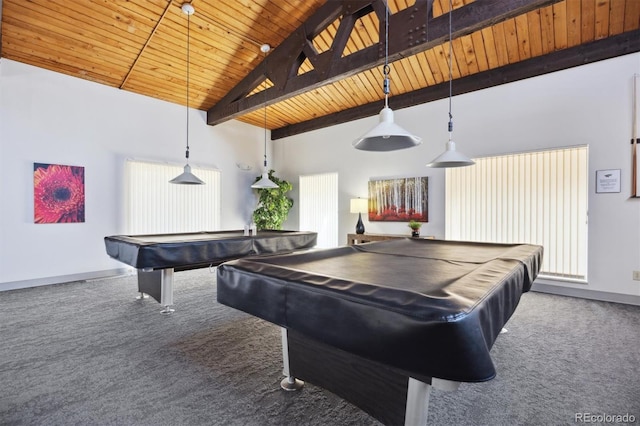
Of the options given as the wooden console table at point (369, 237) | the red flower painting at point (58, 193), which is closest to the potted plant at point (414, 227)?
the wooden console table at point (369, 237)

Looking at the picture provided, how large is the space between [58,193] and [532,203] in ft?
22.4

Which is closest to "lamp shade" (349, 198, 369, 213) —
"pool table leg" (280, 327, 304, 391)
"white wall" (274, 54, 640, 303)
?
"white wall" (274, 54, 640, 303)

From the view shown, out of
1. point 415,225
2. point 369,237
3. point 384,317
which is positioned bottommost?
point 369,237

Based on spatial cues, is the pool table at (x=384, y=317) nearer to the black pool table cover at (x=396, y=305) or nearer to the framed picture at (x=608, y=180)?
the black pool table cover at (x=396, y=305)

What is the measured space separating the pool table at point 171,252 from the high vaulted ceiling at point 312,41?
7.80ft

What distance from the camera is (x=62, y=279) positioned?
14.8 ft

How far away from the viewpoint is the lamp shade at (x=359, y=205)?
5.57 meters

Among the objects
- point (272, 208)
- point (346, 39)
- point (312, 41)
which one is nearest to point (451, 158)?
point (346, 39)

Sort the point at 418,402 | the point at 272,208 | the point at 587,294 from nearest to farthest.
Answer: the point at 418,402 → the point at 587,294 → the point at 272,208

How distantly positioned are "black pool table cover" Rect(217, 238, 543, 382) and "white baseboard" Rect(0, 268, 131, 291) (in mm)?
4371

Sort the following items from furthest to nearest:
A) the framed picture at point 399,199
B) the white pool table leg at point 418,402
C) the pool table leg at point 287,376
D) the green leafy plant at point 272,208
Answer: the green leafy plant at point 272,208 < the framed picture at point 399,199 < the pool table leg at point 287,376 < the white pool table leg at point 418,402

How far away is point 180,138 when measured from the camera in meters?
5.84

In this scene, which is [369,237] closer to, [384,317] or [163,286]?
[163,286]

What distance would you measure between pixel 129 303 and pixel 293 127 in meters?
5.01
